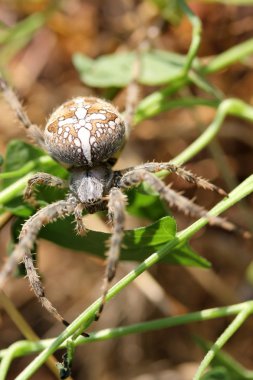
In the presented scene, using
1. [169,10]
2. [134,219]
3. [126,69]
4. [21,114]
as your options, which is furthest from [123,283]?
[169,10]

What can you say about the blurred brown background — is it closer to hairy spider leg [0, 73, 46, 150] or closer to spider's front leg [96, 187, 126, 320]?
hairy spider leg [0, 73, 46, 150]

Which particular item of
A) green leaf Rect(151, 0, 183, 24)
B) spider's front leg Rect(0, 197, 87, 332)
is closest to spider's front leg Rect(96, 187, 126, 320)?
spider's front leg Rect(0, 197, 87, 332)

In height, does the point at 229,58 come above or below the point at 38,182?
above

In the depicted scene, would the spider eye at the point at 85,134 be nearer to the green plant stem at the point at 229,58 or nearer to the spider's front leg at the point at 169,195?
the spider's front leg at the point at 169,195

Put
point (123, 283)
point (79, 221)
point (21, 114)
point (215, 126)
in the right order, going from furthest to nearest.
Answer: point (21, 114), point (215, 126), point (79, 221), point (123, 283)

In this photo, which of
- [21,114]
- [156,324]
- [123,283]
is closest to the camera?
[123,283]

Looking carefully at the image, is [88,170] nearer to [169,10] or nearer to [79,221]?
[79,221]

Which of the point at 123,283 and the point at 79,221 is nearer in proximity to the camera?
the point at 123,283
